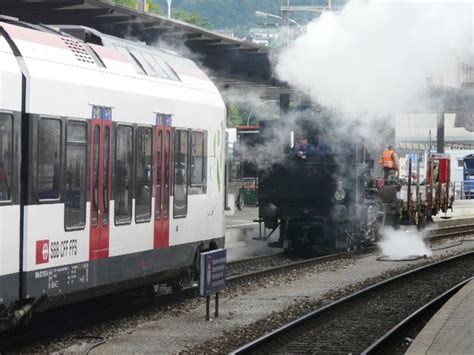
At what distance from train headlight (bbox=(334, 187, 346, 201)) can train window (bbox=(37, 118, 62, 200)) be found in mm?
12262

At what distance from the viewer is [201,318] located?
44.8ft

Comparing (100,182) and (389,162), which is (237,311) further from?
(389,162)

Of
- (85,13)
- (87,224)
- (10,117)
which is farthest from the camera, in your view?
(85,13)

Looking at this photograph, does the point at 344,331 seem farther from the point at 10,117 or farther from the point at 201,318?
the point at 10,117

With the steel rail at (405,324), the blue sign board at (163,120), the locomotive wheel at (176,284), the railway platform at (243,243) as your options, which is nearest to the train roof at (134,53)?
the blue sign board at (163,120)

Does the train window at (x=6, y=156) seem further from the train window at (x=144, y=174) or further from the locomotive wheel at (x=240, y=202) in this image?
the locomotive wheel at (x=240, y=202)

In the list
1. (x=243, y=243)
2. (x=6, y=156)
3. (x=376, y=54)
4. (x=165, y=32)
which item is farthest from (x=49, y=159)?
(x=243, y=243)

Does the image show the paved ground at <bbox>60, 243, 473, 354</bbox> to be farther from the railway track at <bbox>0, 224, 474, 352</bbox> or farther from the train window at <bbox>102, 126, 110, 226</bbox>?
the train window at <bbox>102, 126, 110, 226</bbox>

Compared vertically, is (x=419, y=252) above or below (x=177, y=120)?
below

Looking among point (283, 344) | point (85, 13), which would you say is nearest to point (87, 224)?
point (283, 344)

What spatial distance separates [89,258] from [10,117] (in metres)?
2.14

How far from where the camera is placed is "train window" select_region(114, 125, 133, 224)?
476 inches

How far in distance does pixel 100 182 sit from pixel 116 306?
10.5ft

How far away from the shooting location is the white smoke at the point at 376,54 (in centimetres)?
2047
